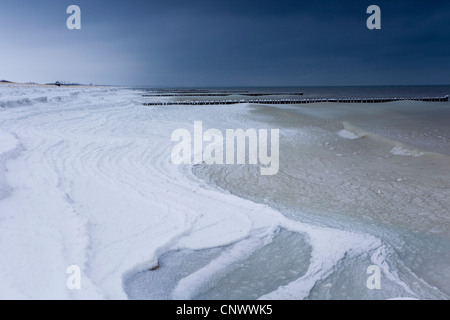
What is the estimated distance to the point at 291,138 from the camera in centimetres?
1067

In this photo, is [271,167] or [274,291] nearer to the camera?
[274,291]

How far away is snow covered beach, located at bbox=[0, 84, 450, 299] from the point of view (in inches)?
121

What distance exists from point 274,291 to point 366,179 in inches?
167

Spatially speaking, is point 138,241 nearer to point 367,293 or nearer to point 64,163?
point 367,293

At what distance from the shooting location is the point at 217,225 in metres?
4.35

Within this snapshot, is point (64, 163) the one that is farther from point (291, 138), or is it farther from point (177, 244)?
point (291, 138)

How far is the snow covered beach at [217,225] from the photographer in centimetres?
307

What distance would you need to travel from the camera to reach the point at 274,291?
2988 millimetres
